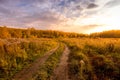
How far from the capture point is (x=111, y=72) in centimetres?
1269

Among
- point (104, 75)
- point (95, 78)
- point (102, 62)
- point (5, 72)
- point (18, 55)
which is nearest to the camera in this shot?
point (95, 78)

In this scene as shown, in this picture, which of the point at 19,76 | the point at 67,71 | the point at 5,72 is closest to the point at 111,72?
the point at 67,71

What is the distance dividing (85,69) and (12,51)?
8378 millimetres

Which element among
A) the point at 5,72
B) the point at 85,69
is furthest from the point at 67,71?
the point at 5,72

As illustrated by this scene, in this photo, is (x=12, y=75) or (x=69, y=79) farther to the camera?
(x=12, y=75)

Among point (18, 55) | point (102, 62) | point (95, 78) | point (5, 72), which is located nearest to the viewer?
point (95, 78)

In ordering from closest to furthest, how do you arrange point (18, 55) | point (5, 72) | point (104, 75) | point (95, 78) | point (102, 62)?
point (95, 78) → point (104, 75) → point (5, 72) → point (102, 62) → point (18, 55)

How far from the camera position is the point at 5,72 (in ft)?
43.4

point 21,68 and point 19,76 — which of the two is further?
point 21,68

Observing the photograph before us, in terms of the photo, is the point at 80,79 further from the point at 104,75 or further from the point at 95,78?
the point at 104,75

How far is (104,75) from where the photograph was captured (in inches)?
484

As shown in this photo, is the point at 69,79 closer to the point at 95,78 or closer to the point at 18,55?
the point at 95,78

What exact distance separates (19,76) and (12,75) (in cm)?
67

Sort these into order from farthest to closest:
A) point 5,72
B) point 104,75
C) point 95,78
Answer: point 5,72, point 104,75, point 95,78
